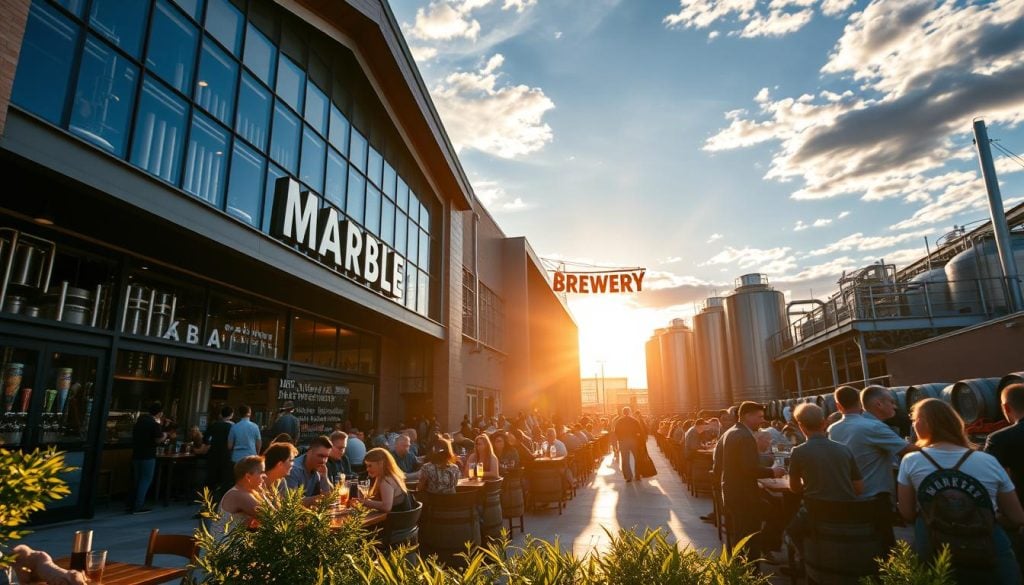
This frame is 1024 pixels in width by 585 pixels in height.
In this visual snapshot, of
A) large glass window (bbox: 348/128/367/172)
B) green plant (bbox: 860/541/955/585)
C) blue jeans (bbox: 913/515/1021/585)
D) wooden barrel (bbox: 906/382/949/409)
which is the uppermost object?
large glass window (bbox: 348/128/367/172)

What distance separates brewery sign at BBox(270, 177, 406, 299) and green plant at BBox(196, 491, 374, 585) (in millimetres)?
8409

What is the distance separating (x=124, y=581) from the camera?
306 centimetres

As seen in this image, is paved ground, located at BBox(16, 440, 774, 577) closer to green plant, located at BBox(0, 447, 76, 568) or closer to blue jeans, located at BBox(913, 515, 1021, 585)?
blue jeans, located at BBox(913, 515, 1021, 585)

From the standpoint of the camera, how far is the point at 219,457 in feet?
29.3

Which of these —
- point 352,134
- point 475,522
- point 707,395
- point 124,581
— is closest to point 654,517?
point 475,522

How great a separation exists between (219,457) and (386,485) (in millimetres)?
5533

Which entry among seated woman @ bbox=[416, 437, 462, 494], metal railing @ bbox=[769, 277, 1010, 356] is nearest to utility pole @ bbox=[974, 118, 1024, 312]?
metal railing @ bbox=[769, 277, 1010, 356]

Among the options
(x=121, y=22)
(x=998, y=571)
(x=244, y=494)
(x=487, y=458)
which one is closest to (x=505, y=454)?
(x=487, y=458)

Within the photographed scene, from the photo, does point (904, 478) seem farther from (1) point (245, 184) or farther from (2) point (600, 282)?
(2) point (600, 282)

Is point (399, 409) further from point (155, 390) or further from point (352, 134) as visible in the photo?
point (352, 134)

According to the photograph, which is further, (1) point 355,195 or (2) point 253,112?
(1) point 355,195

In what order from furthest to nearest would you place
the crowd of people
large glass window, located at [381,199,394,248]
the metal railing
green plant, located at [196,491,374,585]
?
the metal railing, large glass window, located at [381,199,394,248], the crowd of people, green plant, located at [196,491,374,585]

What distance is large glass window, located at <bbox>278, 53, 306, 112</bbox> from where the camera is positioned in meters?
10.4

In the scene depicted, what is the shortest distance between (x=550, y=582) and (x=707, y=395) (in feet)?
114
